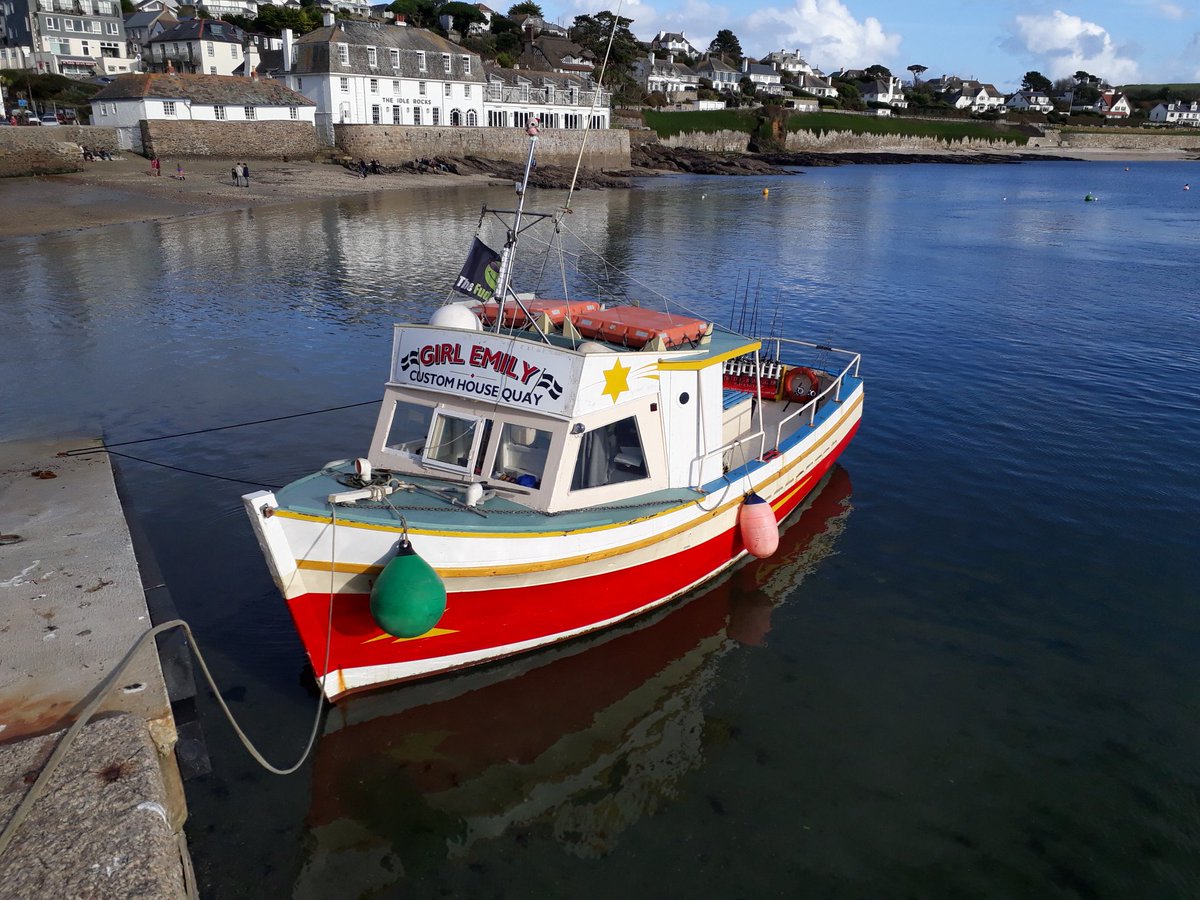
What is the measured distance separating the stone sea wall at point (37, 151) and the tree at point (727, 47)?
144574 mm

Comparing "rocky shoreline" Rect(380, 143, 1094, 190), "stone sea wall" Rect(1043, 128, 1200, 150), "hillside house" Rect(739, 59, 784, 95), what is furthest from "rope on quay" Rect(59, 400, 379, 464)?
"stone sea wall" Rect(1043, 128, 1200, 150)

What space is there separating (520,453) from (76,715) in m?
4.89

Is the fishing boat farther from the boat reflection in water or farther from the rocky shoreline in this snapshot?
the rocky shoreline

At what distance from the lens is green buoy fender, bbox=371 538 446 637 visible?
772cm

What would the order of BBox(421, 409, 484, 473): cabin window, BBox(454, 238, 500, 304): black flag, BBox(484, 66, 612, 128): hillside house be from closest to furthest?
BBox(421, 409, 484, 473): cabin window → BBox(454, 238, 500, 304): black flag → BBox(484, 66, 612, 128): hillside house

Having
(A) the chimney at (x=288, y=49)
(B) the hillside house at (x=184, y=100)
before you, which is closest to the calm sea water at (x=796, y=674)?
(B) the hillside house at (x=184, y=100)

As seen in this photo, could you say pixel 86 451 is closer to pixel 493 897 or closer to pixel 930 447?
pixel 493 897

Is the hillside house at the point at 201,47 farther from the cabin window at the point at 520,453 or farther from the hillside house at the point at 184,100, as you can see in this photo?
the cabin window at the point at 520,453

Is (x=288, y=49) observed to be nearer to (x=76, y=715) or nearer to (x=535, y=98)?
(x=535, y=98)

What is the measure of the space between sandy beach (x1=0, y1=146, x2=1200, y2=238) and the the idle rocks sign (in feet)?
116

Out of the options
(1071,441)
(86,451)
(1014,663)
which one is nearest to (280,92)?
(86,451)

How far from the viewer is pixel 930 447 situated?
1677 cm

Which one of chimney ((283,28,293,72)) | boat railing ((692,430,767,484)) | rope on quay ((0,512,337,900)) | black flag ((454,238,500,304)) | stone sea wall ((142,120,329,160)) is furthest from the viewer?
chimney ((283,28,293,72))

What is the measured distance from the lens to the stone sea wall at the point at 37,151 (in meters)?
46.1
